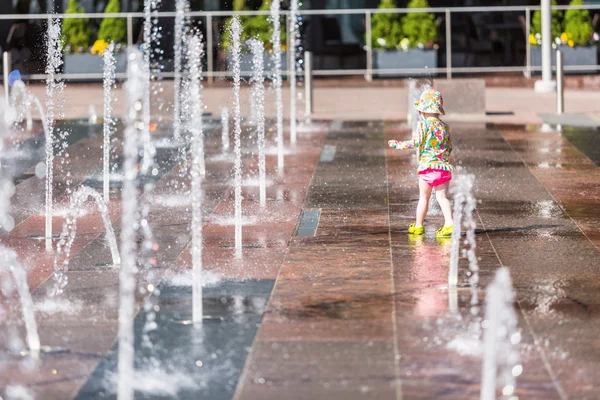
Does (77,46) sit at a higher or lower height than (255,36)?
lower

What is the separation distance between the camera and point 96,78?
2505 cm

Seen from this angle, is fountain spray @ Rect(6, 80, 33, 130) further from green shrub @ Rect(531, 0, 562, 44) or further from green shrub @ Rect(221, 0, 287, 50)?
green shrub @ Rect(531, 0, 562, 44)

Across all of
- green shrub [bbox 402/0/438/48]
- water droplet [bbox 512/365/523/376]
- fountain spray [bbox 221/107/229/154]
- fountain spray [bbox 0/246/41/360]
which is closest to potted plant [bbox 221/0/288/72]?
green shrub [bbox 402/0/438/48]

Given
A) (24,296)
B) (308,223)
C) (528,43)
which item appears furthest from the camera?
(528,43)

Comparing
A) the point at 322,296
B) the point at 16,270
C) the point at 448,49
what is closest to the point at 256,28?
the point at 448,49

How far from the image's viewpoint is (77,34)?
2512 centimetres

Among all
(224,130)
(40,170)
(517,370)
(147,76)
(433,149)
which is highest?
(147,76)

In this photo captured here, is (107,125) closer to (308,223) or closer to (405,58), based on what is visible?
(308,223)

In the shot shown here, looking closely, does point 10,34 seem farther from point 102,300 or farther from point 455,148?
point 102,300

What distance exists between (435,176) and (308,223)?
1.21 meters

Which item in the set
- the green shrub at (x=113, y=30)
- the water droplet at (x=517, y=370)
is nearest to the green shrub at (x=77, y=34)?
the green shrub at (x=113, y=30)

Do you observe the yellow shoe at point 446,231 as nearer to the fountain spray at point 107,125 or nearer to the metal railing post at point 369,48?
the fountain spray at point 107,125

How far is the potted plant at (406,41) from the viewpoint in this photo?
81.4 ft

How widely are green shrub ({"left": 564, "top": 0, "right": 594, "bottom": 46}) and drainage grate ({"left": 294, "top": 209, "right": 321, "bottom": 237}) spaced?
49.8 feet
